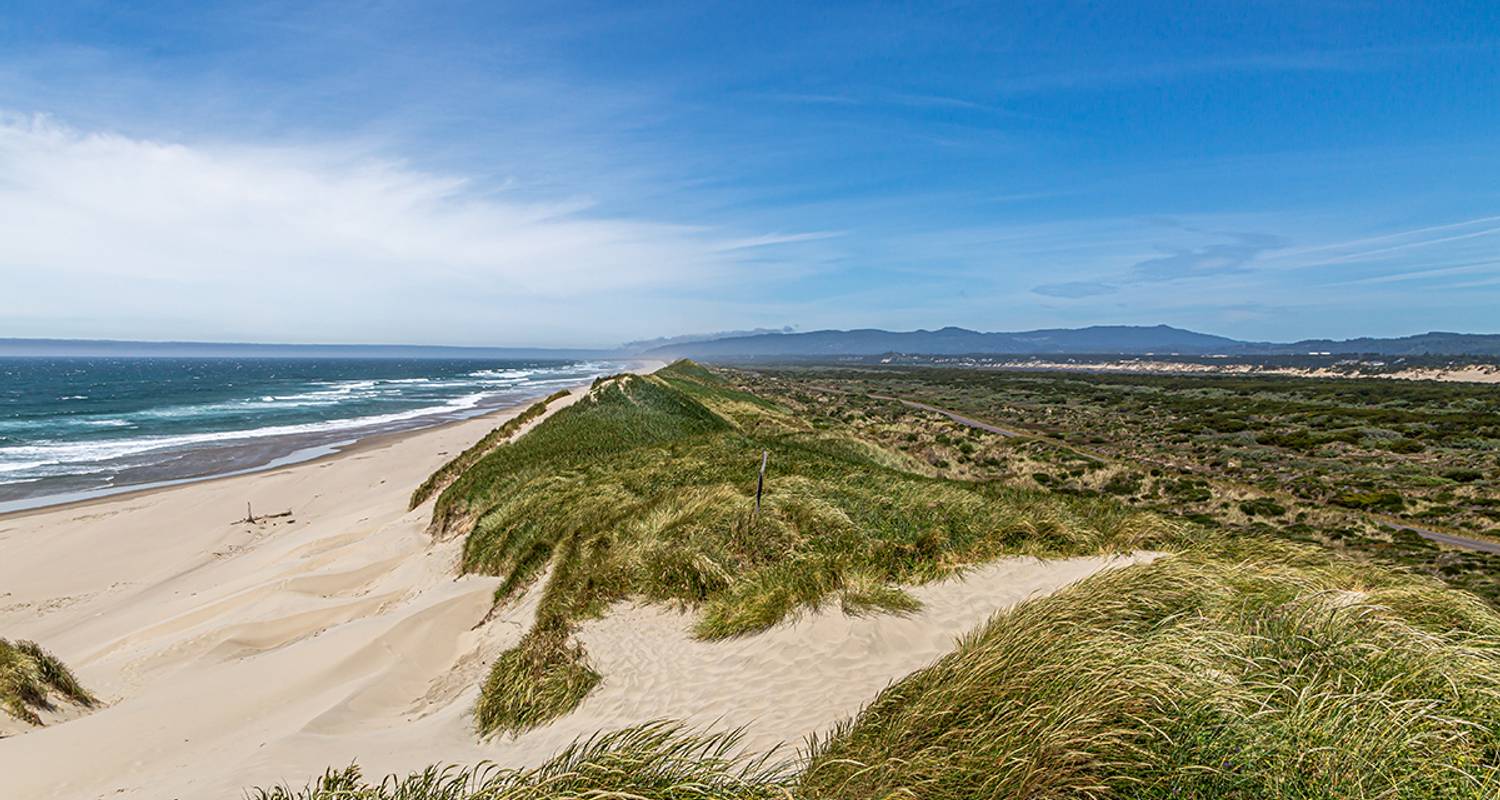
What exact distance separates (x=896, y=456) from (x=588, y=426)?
508 inches

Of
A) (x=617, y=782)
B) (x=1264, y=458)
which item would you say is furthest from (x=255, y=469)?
(x=1264, y=458)

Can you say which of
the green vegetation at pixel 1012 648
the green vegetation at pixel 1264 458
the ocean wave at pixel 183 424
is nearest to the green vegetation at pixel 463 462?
the green vegetation at pixel 1012 648

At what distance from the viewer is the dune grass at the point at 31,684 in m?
6.89

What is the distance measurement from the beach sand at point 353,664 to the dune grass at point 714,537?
351mm

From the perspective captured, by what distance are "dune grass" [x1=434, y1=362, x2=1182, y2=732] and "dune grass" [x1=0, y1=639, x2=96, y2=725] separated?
15.9ft

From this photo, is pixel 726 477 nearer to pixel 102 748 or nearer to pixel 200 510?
pixel 102 748

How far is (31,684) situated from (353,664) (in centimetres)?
310

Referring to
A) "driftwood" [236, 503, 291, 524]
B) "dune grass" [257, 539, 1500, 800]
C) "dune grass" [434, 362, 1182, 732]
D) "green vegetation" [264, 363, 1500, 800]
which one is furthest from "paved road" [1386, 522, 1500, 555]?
"driftwood" [236, 503, 291, 524]

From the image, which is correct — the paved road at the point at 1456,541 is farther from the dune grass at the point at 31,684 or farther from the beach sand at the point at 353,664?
the dune grass at the point at 31,684

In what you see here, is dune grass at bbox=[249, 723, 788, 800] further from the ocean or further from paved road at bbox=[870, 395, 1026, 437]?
paved road at bbox=[870, 395, 1026, 437]

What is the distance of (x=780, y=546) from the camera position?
992 cm

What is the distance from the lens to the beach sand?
222 inches

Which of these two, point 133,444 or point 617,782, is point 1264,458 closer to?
point 617,782

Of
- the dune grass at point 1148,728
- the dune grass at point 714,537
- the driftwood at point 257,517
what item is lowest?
the driftwood at point 257,517
